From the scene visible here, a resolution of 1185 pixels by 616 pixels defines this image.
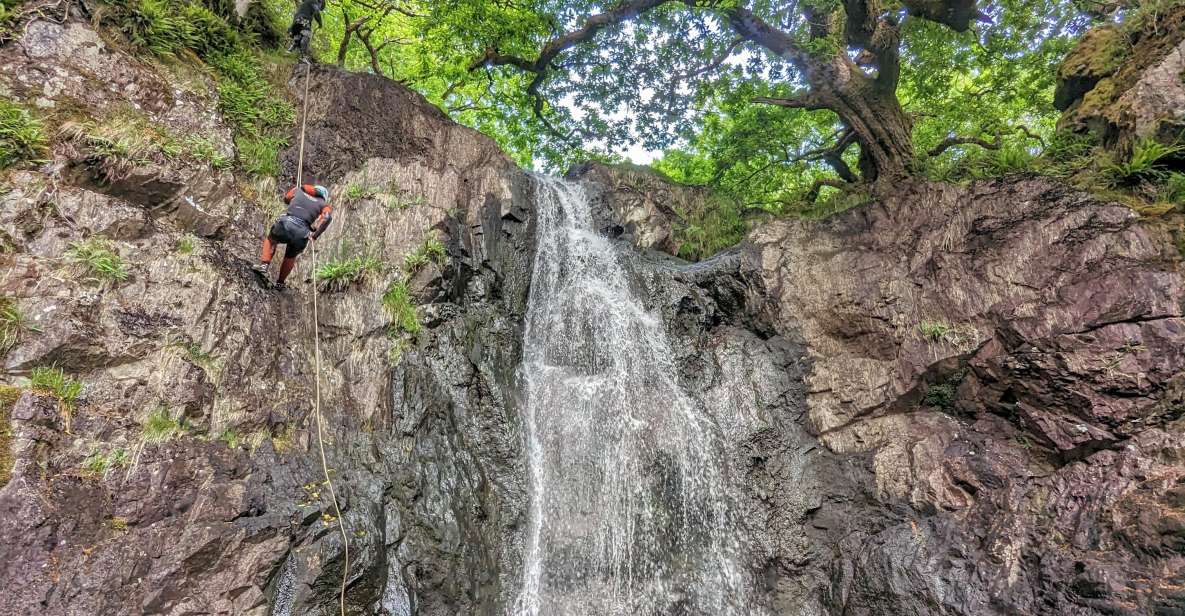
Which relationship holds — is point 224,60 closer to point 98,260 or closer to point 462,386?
point 98,260

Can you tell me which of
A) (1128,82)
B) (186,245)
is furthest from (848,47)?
(186,245)

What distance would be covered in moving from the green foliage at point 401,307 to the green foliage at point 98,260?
8.98 feet

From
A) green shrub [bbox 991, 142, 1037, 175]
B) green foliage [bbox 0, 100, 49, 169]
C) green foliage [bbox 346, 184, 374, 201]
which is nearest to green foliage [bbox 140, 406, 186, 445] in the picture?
green foliage [bbox 0, 100, 49, 169]

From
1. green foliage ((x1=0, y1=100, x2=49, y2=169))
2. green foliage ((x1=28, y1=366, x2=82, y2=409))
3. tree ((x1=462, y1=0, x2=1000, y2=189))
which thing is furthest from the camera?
tree ((x1=462, y1=0, x2=1000, y2=189))

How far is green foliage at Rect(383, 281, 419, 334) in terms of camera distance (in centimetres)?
715

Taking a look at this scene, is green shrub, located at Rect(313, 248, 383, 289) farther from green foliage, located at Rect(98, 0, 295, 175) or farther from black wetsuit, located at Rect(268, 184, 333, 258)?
green foliage, located at Rect(98, 0, 295, 175)

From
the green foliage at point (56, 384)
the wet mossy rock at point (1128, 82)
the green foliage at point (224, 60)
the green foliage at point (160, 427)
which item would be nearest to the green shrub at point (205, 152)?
the green foliage at point (224, 60)

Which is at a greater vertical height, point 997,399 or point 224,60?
point 224,60

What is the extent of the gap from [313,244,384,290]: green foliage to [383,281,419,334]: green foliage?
0.37 metres

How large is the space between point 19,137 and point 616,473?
25.8 feet

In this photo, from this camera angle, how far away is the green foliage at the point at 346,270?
720cm

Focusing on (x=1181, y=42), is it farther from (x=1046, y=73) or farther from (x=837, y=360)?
(x=837, y=360)

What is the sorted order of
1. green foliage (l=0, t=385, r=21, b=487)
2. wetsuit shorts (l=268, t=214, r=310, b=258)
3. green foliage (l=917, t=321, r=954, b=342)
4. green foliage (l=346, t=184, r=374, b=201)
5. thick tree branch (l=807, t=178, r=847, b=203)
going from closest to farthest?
green foliage (l=0, t=385, r=21, b=487)
wetsuit shorts (l=268, t=214, r=310, b=258)
green foliage (l=917, t=321, r=954, b=342)
green foliage (l=346, t=184, r=374, b=201)
thick tree branch (l=807, t=178, r=847, b=203)

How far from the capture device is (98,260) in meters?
5.37
